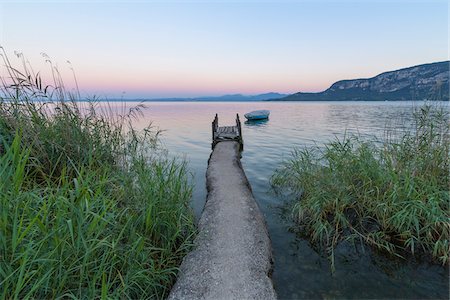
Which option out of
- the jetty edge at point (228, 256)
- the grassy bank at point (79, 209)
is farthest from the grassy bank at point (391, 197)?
Result: the grassy bank at point (79, 209)

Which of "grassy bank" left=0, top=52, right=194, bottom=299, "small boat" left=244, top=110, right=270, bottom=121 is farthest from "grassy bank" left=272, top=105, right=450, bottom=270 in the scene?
"small boat" left=244, top=110, right=270, bottom=121

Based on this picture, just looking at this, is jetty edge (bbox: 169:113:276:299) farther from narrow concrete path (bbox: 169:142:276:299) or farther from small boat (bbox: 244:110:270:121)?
small boat (bbox: 244:110:270:121)

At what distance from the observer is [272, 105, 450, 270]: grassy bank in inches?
187

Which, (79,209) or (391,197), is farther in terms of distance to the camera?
(391,197)

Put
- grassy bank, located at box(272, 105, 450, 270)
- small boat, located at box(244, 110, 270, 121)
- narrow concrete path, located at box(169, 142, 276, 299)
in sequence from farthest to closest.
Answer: small boat, located at box(244, 110, 270, 121), grassy bank, located at box(272, 105, 450, 270), narrow concrete path, located at box(169, 142, 276, 299)

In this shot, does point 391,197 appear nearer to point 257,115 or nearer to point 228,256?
point 228,256

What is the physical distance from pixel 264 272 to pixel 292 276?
0.94m

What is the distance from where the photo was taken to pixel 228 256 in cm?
416

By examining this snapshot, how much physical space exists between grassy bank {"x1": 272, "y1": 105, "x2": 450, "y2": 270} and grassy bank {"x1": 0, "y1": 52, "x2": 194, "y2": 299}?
3686mm

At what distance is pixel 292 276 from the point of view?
14.7 ft

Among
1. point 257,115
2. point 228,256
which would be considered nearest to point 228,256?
point 228,256

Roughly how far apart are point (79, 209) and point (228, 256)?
8.94ft

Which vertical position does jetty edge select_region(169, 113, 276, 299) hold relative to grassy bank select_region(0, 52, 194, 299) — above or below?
below

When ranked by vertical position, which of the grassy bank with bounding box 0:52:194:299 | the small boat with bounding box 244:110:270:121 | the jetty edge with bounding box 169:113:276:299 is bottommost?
the jetty edge with bounding box 169:113:276:299
